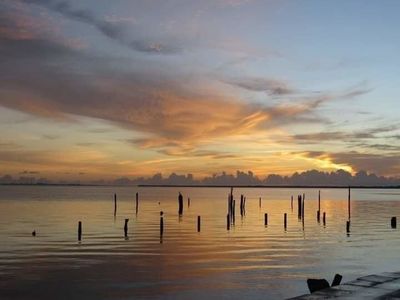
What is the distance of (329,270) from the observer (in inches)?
1208

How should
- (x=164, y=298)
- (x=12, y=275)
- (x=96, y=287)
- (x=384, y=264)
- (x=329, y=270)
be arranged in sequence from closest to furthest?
(x=164, y=298)
(x=96, y=287)
(x=12, y=275)
(x=329, y=270)
(x=384, y=264)

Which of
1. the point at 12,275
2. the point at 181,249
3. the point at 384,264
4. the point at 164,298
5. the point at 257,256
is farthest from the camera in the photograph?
the point at 181,249

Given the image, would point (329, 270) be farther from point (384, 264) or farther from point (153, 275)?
point (153, 275)

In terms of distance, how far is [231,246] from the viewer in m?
41.8

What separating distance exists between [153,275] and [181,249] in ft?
38.6

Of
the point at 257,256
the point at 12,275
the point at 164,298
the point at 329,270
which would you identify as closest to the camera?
the point at 164,298

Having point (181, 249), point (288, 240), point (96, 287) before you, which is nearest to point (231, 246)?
point (181, 249)

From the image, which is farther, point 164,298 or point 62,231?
point 62,231

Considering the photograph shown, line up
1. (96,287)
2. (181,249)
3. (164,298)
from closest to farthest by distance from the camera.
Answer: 1. (164,298)
2. (96,287)
3. (181,249)

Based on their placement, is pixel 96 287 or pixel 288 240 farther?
pixel 288 240

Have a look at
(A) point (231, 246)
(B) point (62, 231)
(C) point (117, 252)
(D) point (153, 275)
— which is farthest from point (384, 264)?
(B) point (62, 231)

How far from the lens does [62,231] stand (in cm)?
5256

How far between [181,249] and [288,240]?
12.3 metres

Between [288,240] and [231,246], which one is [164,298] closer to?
[231,246]
